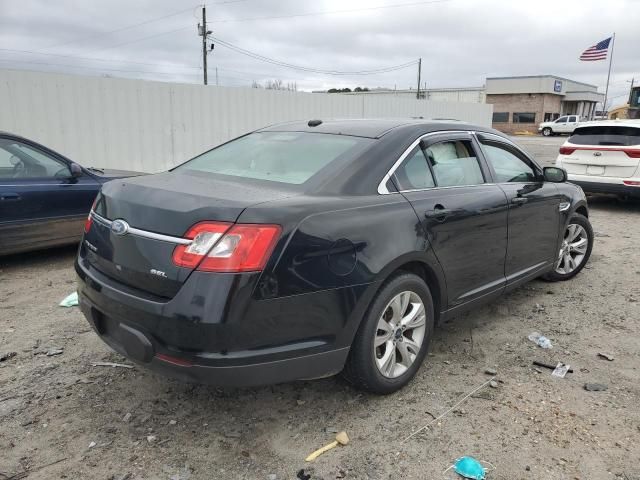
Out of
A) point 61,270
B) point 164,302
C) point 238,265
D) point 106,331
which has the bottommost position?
point 61,270

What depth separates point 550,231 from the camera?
4.55 meters

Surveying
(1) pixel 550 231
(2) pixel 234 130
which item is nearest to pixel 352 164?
(1) pixel 550 231

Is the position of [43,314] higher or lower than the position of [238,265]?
lower

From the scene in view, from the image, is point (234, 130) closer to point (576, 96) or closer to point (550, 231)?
point (550, 231)

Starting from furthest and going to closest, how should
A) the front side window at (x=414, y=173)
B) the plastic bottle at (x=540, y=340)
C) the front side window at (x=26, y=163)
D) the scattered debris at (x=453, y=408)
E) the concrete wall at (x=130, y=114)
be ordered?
the concrete wall at (x=130, y=114), the front side window at (x=26, y=163), the plastic bottle at (x=540, y=340), the front side window at (x=414, y=173), the scattered debris at (x=453, y=408)

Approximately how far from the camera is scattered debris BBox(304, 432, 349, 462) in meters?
2.57

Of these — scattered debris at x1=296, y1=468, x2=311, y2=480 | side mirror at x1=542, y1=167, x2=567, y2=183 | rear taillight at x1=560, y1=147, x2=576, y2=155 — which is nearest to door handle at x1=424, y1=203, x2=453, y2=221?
scattered debris at x1=296, y1=468, x2=311, y2=480

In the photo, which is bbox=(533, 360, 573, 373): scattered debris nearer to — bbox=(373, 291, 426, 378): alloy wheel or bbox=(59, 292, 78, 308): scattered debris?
Result: bbox=(373, 291, 426, 378): alloy wheel

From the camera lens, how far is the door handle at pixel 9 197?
5098 mm

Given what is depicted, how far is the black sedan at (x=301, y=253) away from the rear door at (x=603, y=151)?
615 centimetres

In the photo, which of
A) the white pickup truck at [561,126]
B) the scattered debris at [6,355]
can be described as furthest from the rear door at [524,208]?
the white pickup truck at [561,126]

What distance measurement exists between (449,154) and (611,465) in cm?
209

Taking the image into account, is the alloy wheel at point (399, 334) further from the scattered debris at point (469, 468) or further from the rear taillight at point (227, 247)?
the rear taillight at point (227, 247)

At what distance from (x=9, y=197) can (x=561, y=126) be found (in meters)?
46.8
